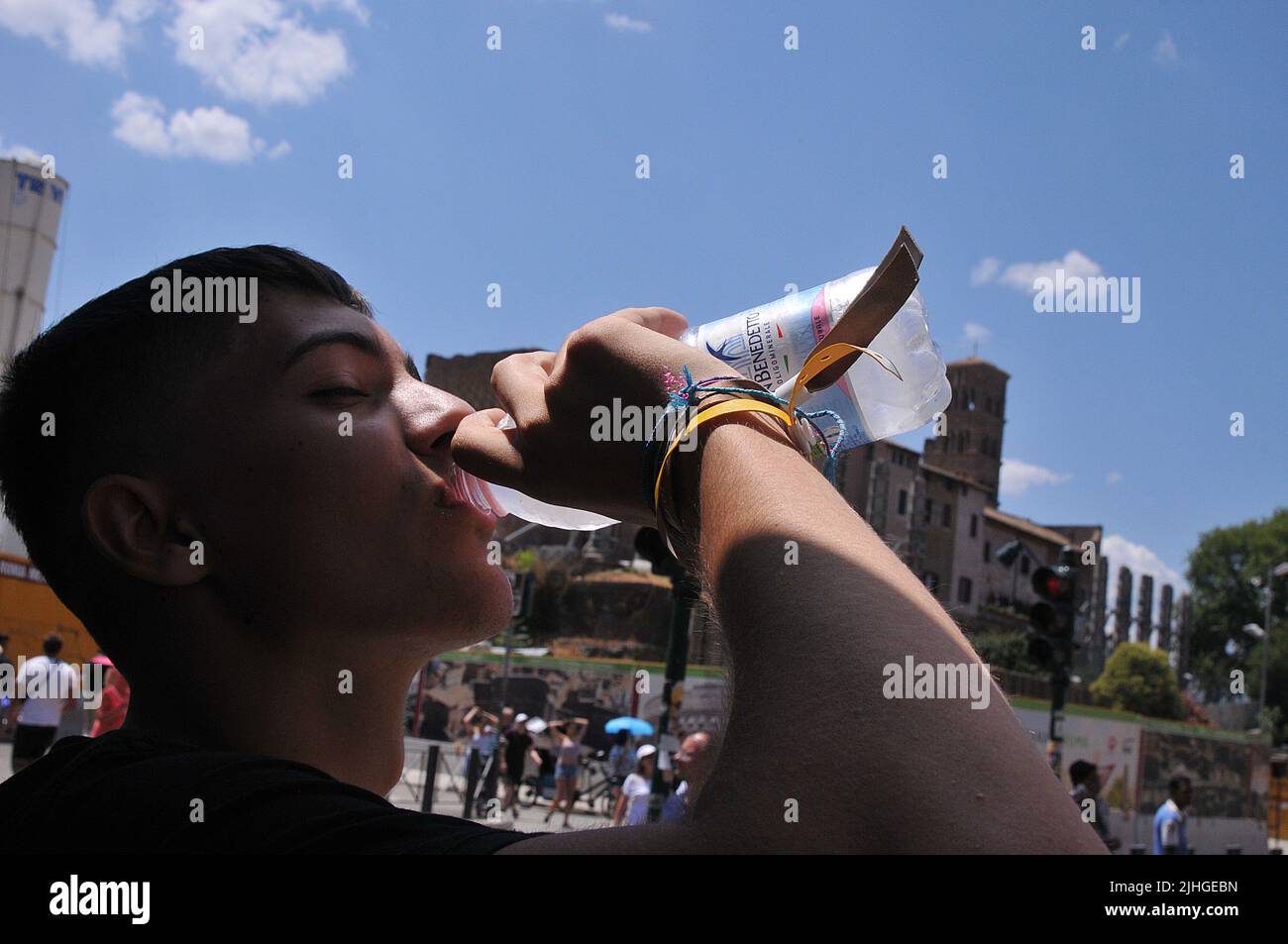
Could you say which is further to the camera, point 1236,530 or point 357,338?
point 1236,530

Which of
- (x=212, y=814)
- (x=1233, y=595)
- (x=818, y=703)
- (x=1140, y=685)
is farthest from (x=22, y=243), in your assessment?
(x=1233, y=595)

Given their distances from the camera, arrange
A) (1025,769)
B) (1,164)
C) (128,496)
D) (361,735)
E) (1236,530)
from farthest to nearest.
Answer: (1236,530), (1,164), (361,735), (128,496), (1025,769)

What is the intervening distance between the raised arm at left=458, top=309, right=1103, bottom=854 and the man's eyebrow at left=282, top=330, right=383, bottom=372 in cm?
57

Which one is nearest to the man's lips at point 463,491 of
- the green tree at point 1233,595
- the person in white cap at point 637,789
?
the person in white cap at point 637,789

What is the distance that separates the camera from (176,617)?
1592 mm

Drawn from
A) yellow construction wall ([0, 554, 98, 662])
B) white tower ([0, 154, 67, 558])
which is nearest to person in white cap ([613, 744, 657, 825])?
yellow construction wall ([0, 554, 98, 662])

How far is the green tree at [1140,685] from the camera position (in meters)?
56.8

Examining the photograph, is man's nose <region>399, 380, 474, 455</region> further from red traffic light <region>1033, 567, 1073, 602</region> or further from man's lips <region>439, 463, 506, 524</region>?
red traffic light <region>1033, 567, 1073, 602</region>

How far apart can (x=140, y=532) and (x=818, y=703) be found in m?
1.06

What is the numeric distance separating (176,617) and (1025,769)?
1.19 m

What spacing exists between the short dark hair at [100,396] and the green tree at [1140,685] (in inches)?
2407
